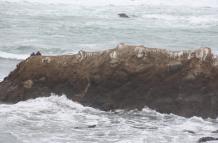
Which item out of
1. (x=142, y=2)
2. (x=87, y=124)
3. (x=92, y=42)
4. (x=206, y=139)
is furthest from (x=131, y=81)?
(x=142, y=2)

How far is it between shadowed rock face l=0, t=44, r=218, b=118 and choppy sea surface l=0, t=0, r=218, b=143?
245 mm

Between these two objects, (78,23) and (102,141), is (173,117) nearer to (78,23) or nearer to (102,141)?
(102,141)

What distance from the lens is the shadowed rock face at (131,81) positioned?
38.6 ft

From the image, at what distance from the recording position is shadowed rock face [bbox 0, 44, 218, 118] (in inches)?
463

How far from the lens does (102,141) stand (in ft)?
32.6

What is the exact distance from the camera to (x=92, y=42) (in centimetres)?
2516

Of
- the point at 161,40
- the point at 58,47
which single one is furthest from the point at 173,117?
the point at 161,40

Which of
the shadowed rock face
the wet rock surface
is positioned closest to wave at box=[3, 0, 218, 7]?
the shadowed rock face

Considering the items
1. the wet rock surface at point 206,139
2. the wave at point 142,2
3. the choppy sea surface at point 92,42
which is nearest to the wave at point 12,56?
the choppy sea surface at point 92,42

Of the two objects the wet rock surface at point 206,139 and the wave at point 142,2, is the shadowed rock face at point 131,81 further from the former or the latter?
the wave at point 142,2

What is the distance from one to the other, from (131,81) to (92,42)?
1320cm

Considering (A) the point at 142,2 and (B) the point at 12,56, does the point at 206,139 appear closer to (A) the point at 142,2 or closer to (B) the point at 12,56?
(B) the point at 12,56

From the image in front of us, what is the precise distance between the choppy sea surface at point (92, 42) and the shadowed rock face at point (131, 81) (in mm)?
245

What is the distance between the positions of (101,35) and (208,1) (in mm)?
28276
